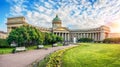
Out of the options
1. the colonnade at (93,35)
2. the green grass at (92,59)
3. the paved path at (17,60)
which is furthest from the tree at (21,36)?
the colonnade at (93,35)

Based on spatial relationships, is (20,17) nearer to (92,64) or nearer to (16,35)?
(16,35)

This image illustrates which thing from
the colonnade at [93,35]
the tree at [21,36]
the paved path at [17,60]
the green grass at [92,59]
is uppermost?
the tree at [21,36]

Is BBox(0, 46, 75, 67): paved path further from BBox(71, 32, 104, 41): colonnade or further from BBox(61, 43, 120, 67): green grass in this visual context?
BBox(71, 32, 104, 41): colonnade

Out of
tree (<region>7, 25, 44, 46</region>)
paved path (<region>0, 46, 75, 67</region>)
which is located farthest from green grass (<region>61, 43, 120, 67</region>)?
tree (<region>7, 25, 44, 46</region>)

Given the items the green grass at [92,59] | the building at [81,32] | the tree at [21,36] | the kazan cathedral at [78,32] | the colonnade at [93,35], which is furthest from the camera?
the colonnade at [93,35]

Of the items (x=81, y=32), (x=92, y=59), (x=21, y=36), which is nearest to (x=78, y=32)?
(x=81, y=32)

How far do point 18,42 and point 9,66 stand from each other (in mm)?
24746

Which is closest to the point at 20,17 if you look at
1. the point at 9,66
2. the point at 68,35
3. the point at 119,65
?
the point at 68,35

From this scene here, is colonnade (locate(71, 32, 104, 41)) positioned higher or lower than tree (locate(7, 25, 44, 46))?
→ lower

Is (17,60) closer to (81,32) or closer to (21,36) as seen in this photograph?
(21,36)

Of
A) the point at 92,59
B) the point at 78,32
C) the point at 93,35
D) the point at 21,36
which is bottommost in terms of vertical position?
the point at 93,35

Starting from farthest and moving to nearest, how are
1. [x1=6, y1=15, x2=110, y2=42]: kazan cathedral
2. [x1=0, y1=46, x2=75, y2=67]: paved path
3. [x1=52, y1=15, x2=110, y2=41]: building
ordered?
[x1=52, y1=15, x2=110, y2=41]: building, [x1=6, y1=15, x2=110, y2=42]: kazan cathedral, [x1=0, y1=46, x2=75, y2=67]: paved path

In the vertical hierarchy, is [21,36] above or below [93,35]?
above

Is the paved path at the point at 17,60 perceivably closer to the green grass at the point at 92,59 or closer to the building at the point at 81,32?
the green grass at the point at 92,59
